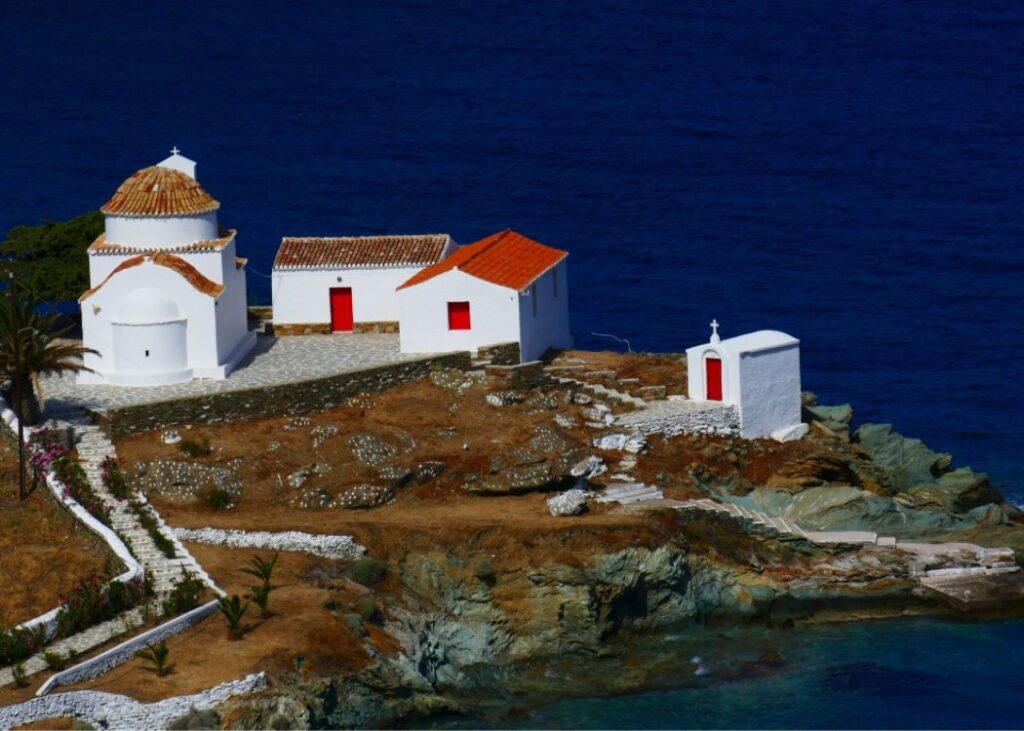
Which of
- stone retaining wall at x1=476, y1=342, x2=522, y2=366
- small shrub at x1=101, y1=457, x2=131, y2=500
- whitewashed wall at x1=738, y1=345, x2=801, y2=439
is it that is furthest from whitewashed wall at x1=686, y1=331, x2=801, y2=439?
small shrub at x1=101, y1=457, x2=131, y2=500

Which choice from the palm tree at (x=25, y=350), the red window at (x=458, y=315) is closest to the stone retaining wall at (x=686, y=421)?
the red window at (x=458, y=315)

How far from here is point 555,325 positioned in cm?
7294

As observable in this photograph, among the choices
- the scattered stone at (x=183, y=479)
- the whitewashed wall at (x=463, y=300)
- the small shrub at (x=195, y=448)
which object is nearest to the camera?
the scattered stone at (x=183, y=479)

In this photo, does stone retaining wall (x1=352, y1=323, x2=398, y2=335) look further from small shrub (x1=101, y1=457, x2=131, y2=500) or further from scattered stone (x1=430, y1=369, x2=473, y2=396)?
small shrub (x1=101, y1=457, x2=131, y2=500)

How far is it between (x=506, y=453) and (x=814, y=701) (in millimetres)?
12921

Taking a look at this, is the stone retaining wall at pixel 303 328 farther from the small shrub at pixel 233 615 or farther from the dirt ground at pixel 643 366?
the small shrub at pixel 233 615

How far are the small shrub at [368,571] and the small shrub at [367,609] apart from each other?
1.32 meters

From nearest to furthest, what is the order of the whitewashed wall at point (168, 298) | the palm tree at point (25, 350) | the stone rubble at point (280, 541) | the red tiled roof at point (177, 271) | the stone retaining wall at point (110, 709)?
the stone retaining wall at point (110, 709) → the stone rubble at point (280, 541) → the palm tree at point (25, 350) → the whitewashed wall at point (168, 298) → the red tiled roof at point (177, 271)

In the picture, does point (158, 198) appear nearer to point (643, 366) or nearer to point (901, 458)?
point (643, 366)

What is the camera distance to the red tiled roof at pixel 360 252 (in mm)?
71562

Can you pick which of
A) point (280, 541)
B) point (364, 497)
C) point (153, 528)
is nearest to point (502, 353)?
point (364, 497)

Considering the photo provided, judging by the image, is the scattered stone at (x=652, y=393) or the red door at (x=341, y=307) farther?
the red door at (x=341, y=307)

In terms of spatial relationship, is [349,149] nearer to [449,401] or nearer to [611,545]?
[449,401]

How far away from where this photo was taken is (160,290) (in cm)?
6606
